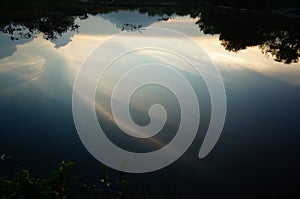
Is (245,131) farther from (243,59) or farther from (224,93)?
(243,59)

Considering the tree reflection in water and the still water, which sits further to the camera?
the tree reflection in water

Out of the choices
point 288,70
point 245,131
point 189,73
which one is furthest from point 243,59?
point 245,131

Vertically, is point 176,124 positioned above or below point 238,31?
above

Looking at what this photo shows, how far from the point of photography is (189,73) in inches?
864

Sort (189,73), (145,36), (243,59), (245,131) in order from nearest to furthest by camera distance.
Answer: (245,131) → (189,73) → (243,59) → (145,36)

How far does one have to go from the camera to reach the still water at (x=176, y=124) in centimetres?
1081

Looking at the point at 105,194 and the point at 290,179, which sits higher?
the point at 290,179

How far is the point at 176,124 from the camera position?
14297 millimetres

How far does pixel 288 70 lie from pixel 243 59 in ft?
14.2

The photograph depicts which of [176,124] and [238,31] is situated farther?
[238,31]

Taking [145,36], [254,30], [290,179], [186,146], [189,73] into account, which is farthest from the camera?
[254,30]

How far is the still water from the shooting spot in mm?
10812

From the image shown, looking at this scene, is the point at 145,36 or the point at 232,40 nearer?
the point at 232,40

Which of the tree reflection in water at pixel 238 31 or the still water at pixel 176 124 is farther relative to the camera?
the tree reflection in water at pixel 238 31
